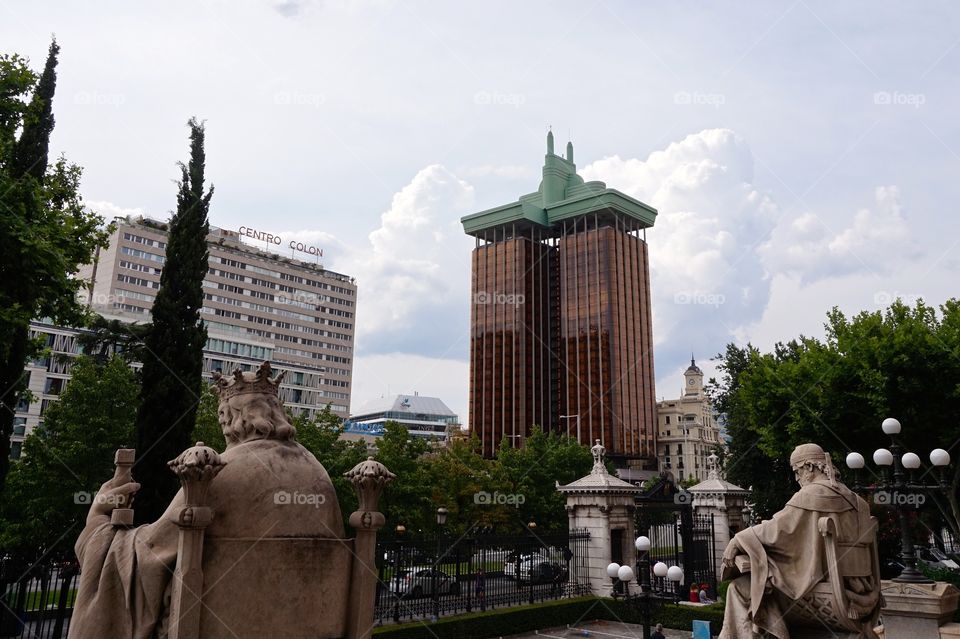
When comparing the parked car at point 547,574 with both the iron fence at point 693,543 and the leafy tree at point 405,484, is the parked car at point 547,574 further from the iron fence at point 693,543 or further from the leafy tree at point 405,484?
the leafy tree at point 405,484

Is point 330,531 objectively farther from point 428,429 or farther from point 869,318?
point 428,429

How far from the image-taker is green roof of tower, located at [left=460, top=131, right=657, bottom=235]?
9369 centimetres

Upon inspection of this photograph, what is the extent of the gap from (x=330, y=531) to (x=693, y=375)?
368ft

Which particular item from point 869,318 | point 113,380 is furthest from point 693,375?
point 113,380

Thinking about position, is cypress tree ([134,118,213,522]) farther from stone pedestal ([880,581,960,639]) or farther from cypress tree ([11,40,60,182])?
stone pedestal ([880,581,960,639])

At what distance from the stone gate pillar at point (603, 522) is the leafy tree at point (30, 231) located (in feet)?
47.4

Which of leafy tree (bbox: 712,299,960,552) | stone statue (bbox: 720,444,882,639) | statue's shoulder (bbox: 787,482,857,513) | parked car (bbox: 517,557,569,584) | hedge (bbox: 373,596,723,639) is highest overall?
leafy tree (bbox: 712,299,960,552)

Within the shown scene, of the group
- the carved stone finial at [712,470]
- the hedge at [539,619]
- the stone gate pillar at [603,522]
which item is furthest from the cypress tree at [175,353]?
the carved stone finial at [712,470]

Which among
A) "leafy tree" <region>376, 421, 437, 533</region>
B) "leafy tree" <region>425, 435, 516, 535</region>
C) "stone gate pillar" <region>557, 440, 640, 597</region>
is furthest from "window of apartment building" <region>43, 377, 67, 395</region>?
"stone gate pillar" <region>557, 440, 640, 597</region>

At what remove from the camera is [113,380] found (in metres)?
21.9

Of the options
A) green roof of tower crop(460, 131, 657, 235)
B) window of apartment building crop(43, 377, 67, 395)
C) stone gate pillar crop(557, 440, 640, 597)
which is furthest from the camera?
green roof of tower crop(460, 131, 657, 235)

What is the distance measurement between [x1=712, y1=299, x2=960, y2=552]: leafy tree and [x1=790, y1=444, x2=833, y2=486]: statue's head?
43.0 ft

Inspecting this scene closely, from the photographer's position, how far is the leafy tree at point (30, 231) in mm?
11789

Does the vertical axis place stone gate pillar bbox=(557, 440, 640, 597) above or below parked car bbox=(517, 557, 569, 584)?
above
